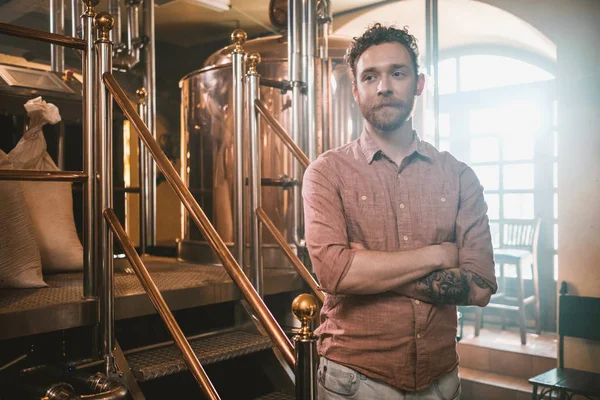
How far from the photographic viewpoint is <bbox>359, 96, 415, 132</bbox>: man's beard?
5.02 ft

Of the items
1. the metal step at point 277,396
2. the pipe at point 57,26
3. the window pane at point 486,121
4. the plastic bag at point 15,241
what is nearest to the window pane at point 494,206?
the window pane at point 486,121

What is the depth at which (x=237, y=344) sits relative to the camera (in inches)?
95.8

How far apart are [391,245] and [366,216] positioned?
0.33 feet

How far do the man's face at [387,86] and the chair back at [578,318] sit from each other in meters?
3.36

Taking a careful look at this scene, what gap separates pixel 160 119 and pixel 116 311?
5.34m

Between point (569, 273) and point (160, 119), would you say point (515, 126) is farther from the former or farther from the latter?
point (160, 119)

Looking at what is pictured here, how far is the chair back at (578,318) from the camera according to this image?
4.18m

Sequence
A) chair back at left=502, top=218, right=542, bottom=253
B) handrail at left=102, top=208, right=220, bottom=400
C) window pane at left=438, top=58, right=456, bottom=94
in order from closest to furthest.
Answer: handrail at left=102, top=208, right=220, bottom=400 < chair back at left=502, top=218, right=542, bottom=253 < window pane at left=438, top=58, right=456, bottom=94

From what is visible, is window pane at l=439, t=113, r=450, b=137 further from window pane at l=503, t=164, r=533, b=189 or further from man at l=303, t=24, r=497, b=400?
man at l=303, t=24, r=497, b=400

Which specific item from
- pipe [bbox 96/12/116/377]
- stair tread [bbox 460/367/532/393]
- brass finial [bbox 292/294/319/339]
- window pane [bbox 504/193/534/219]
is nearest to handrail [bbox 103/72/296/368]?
pipe [bbox 96/12/116/377]

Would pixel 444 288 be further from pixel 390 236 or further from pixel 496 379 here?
pixel 496 379

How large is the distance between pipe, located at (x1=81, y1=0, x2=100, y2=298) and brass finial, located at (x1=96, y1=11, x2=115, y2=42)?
2.1 inches

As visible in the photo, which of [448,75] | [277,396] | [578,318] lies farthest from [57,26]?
[448,75]

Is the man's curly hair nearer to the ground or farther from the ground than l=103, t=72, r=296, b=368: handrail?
farther from the ground
